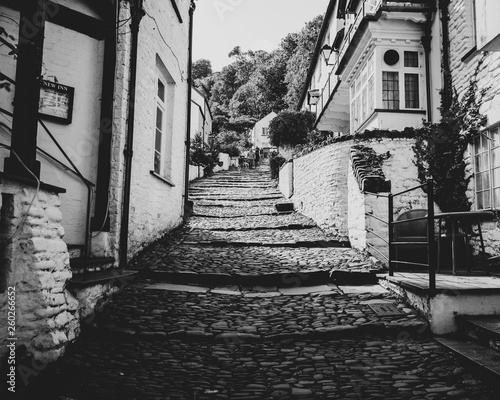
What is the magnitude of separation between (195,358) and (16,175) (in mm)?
2174

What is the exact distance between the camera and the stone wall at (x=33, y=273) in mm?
2984

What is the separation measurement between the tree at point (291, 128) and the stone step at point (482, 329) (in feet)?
57.9

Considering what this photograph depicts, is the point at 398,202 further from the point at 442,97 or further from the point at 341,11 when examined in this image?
the point at 341,11

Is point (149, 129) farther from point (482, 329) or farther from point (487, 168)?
point (487, 168)

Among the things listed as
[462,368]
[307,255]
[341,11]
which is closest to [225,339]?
[462,368]

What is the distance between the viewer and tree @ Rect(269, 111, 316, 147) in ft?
69.2

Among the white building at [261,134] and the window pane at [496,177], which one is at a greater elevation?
the white building at [261,134]

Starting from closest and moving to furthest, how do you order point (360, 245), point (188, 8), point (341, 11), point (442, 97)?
point (360, 245) → point (442, 97) → point (188, 8) → point (341, 11)

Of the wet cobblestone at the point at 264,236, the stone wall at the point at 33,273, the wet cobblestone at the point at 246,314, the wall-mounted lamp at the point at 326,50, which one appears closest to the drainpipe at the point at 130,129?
the wet cobblestone at the point at 246,314

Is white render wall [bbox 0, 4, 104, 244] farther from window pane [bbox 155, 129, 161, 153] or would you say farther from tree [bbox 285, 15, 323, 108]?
tree [bbox 285, 15, 323, 108]

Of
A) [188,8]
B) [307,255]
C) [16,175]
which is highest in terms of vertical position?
[188,8]

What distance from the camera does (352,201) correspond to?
7.41 m

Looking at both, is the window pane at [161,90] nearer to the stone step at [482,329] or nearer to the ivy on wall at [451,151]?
the ivy on wall at [451,151]

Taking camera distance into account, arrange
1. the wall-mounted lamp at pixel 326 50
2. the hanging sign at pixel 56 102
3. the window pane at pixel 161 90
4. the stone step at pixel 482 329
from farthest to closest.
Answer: the wall-mounted lamp at pixel 326 50
the window pane at pixel 161 90
the hanging sign at pixel 56 102
the stone step at pixel 482 329
